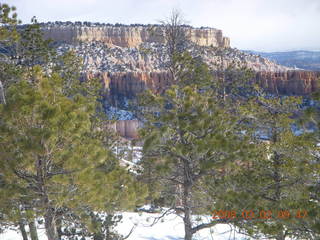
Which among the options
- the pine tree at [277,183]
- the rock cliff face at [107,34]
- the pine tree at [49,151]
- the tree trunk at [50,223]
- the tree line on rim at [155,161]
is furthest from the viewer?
the rock cliff face at [107,34]

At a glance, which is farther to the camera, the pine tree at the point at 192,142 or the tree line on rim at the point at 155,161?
the pine tree at the point at 192,142

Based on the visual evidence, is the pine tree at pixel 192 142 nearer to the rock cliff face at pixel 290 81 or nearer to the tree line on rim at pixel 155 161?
the tree line on rim at pixel 155 161

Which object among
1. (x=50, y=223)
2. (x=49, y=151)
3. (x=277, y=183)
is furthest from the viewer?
(x=277, y=183)

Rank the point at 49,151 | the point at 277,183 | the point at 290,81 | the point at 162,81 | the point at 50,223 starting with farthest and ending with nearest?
the point at 162,81
the point at 290,81
the point at 277,183
the point at 50,223
the point at 49,151

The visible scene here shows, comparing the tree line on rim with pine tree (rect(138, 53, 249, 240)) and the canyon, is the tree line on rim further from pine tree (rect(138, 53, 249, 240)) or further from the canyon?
the canyon

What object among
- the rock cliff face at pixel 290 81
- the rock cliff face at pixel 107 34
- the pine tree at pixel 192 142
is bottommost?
the rock cliff face at pixel 290 81

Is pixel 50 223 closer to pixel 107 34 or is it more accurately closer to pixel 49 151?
pixel 49 151

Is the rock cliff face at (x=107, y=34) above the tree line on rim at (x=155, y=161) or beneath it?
above
